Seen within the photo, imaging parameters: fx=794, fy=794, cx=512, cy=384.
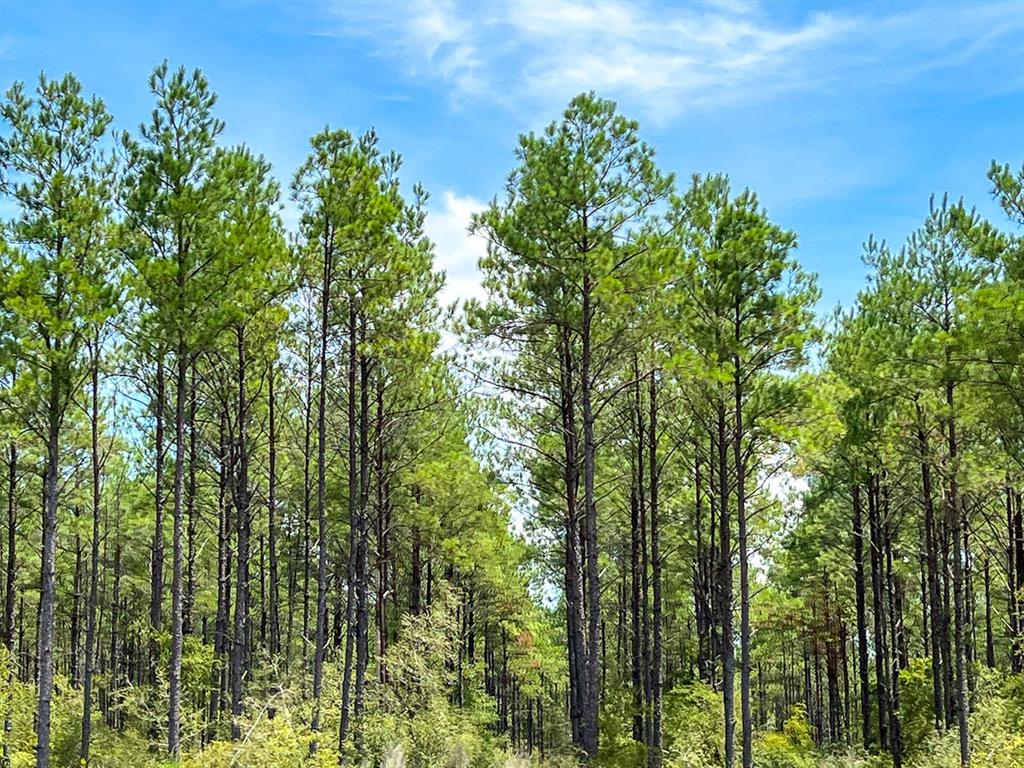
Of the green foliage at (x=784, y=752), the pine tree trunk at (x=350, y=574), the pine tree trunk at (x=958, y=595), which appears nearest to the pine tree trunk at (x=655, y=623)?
the green foliage at (x=784, y=752)

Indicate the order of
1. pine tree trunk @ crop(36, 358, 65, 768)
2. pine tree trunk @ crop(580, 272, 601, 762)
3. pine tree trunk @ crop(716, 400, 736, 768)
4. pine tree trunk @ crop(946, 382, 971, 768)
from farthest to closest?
pine tree trunk @ crop(946, 382, 971, 768) → pine tree trunk @ crop(716, 400, 736, 768) → pine tree trunk @ crop(580, 272, 601, 762) → pine tree trunk @ crop(36, 358, 65, 768)

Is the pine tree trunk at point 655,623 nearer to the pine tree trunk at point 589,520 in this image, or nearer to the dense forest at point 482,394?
the dense forest at point 482,394

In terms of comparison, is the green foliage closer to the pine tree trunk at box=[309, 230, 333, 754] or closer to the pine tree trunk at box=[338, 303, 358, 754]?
the pine tree trunk at box=[338, 303, 358, 754]

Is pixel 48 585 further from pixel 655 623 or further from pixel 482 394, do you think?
pixel 655 623

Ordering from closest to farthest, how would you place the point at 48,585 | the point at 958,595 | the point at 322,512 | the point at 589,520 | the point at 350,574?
the point at 48,585, the point at 589,520, the point at 322,512, the point at 350,574, the point at 958,595

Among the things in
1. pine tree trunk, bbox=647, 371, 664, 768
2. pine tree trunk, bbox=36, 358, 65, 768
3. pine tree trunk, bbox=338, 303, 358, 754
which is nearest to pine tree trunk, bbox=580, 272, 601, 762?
pine tree trunk, bbox=647, 371, 664, 768

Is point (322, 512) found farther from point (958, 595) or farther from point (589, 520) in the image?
point (958, 595)

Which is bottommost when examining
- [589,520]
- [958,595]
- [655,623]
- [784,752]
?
[784,752]

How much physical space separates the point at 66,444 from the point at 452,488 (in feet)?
31.4

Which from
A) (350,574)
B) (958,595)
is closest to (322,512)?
(350,574)

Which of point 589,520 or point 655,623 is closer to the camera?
point 589,520

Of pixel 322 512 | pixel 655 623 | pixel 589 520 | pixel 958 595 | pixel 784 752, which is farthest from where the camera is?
pixel 784 752

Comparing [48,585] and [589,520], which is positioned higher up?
[589,520]

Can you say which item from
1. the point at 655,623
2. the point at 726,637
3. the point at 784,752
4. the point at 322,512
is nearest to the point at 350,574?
the point at 322,512
